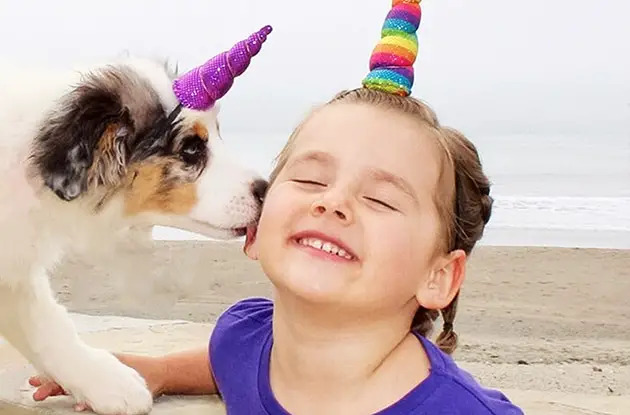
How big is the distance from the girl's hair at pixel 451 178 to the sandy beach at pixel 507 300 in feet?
2.57

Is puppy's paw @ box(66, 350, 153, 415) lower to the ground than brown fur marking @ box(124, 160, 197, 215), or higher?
lower

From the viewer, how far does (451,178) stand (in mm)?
1687

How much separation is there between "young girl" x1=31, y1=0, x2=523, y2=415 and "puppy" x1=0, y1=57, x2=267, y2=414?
0.47m

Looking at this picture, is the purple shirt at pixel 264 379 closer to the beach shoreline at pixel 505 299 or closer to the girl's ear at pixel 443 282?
the girl's ear at pixel 443 282

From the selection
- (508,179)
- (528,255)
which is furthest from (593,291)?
(508,179)

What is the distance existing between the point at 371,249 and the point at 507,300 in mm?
3381

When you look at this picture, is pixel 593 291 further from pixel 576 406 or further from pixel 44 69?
pixel 44 69

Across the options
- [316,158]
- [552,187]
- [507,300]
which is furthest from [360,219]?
[552,187]

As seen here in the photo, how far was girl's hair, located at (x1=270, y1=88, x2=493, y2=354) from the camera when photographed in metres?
1.66

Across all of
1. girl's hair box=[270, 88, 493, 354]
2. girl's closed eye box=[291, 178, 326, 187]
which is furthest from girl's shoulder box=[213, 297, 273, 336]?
girl's closed eye box=[291, 178, 326, 187]

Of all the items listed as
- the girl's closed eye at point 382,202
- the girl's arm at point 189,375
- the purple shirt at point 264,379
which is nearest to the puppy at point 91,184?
the girl's arm at point 189,375

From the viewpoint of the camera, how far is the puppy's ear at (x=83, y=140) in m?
2.11

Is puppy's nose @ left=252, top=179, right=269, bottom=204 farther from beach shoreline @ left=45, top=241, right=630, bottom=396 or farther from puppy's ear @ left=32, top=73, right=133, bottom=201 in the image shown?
beach shoreline @ left=45, top=241, right=630, bottom=396

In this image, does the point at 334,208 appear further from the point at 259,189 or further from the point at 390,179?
the point at 259,189
